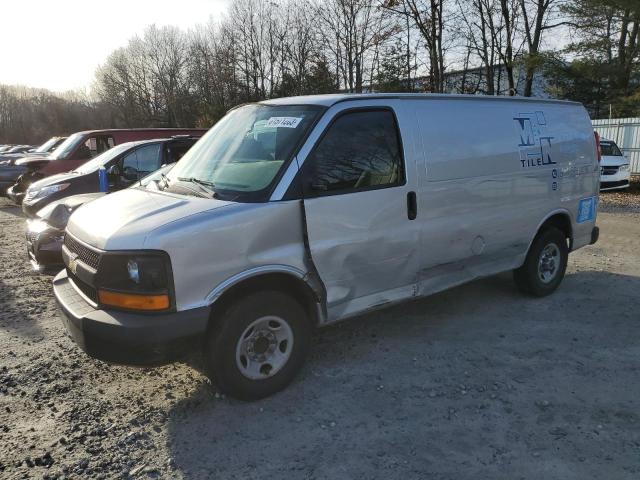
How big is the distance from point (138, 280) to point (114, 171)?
6.20 m

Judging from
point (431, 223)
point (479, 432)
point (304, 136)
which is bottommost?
point (479, 432)

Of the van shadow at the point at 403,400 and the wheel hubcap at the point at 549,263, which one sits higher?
the wheel hubcap at the point at 549,263

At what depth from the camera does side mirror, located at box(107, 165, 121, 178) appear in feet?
27.8

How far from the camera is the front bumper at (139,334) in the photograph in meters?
2.97

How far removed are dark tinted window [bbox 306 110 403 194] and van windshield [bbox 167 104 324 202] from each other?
7.9 inches

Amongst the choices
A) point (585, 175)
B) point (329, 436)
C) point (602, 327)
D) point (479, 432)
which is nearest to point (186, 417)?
point (329, 436)

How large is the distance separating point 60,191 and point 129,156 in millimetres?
1255

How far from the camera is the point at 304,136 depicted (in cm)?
360

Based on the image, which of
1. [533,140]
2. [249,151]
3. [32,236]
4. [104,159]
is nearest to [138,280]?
[249,151]

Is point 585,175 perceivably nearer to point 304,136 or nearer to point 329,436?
point 304,136

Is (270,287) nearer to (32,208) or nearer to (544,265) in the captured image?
(544,265)

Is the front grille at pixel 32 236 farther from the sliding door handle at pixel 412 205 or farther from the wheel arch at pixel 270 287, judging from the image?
A: the sliding door handle at pixel 412 205

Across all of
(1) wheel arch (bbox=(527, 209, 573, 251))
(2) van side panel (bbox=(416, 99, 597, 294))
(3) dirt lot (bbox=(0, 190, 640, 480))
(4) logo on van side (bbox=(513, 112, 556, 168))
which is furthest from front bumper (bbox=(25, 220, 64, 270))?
(1) wheel arch (bbox=(527, 209, 573, 251))

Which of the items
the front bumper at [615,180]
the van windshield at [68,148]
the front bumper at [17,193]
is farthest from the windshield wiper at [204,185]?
the front bumper at [615,180]
